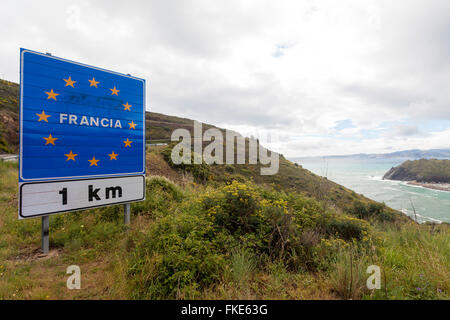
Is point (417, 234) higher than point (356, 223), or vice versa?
point (356, 223)

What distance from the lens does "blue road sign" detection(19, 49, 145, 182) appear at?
3391 mm

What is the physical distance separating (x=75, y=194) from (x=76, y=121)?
1.45 m

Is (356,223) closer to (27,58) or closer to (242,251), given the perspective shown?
(242,251)

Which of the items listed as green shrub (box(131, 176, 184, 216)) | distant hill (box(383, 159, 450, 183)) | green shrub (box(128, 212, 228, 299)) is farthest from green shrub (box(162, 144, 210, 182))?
distant hill (box(383, 159, 450, 183))

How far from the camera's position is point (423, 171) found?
98.2m

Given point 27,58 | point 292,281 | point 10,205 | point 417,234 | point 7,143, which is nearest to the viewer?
point 292,281

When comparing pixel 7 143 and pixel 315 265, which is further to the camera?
pixel 7 143

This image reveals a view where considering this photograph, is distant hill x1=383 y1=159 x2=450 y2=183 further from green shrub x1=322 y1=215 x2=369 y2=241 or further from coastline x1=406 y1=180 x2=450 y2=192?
green shrub x1=322 y1=215 x2=369 y2=241

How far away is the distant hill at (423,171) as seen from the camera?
9012 centimetres

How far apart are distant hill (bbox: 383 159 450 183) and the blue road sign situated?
413 ft

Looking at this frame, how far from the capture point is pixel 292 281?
2639 millimetres

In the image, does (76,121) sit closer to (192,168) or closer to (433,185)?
(192,168)

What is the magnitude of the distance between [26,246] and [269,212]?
15.7 feet
